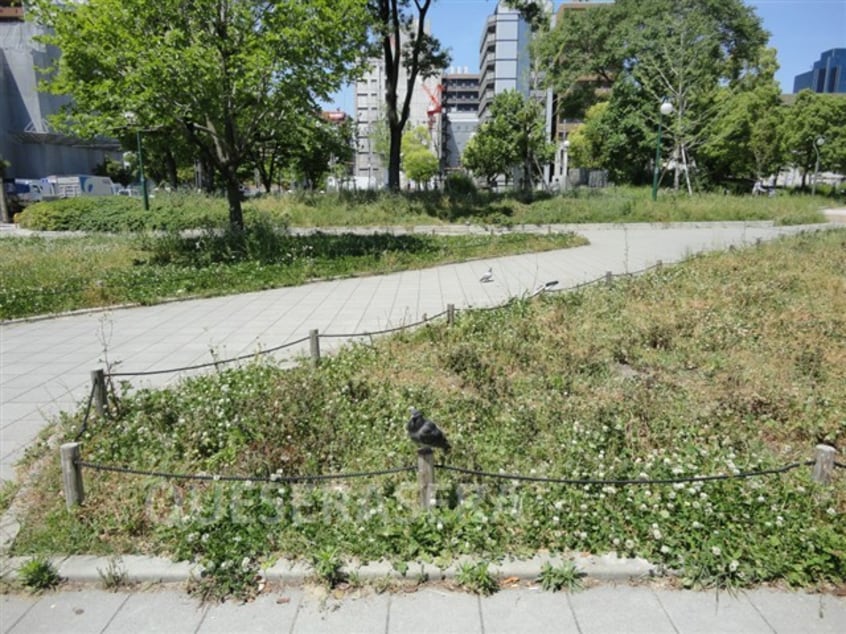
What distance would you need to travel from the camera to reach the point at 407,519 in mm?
3207

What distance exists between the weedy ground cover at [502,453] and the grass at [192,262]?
5080 mm

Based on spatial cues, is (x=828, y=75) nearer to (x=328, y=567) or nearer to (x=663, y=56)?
(x=663, y=56)

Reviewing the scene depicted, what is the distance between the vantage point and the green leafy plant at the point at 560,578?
284 centimetres

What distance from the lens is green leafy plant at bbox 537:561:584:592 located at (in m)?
2.84

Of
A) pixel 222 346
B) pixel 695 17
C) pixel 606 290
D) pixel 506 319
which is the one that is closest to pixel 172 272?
pixel 222 346

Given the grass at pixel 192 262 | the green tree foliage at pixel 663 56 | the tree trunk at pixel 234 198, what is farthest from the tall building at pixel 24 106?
the tree trunk at pixel 234 198

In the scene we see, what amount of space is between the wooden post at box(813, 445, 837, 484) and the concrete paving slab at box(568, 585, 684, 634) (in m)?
1.37

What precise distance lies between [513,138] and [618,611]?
123 feet

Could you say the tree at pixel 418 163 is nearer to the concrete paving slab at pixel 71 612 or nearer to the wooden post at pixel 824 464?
the wooden post at pixel 824 464

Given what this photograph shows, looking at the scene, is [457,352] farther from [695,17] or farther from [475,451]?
[695,17]

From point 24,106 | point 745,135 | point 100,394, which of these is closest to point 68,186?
point 24,106

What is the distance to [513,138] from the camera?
122ft

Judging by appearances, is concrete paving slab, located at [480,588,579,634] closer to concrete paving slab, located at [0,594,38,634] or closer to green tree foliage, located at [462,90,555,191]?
concrete paving slab, located at [0,594,38,634]

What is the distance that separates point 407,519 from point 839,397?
401 centimetres
